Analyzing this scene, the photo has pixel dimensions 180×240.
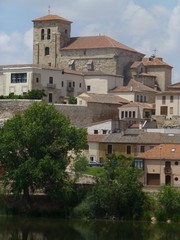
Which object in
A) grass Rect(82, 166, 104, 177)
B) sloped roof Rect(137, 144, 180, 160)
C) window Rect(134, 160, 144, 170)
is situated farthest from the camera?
grass Rect(82, 166, 104, 177)

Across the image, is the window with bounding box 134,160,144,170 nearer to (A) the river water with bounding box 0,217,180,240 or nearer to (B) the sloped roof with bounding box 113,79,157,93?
(A) the river water with bounding box 0,217,180,240

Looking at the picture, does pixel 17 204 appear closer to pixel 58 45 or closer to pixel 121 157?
pixel 121 157

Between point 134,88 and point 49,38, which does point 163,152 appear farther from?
point 49,38

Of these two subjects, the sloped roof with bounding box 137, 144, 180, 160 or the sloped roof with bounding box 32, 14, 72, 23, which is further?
the sloped roof with bounding box 32, 14, 72, 23

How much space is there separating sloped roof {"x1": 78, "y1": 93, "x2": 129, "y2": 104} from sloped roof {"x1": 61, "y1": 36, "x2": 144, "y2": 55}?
9.70m

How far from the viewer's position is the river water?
51688mm

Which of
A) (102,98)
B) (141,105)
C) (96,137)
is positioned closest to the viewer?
(96,137)

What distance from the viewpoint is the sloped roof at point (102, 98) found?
80.3m

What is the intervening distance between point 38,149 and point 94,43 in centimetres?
3621

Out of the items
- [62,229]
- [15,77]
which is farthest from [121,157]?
[15,77]

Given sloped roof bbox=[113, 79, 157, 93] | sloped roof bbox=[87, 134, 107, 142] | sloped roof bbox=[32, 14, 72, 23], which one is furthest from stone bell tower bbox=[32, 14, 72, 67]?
sloped roof bbox=[87, 134, 107, 142]

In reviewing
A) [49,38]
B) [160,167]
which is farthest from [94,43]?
[160,167]

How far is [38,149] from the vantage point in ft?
194

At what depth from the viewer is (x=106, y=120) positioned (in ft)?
249
